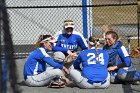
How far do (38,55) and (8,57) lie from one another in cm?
496

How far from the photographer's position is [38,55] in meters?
7.12

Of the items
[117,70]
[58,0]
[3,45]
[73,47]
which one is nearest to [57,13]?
[58,0]

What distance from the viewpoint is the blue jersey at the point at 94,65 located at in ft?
22.6

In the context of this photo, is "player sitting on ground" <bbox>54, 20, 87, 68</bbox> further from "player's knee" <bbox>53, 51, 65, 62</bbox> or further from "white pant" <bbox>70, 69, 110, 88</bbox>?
"white pant" <bbox>70, 69, 110, 88</bbox>

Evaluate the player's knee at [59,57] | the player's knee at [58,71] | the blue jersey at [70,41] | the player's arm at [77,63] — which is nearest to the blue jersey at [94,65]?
the player's arm at [77,63]

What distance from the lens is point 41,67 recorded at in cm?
725

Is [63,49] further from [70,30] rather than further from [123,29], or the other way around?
[123,29]

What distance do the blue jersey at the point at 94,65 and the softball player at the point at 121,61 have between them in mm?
417

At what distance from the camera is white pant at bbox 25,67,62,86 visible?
23.2ft

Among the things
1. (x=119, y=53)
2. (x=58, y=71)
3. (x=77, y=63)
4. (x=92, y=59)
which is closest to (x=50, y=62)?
(x=58, y=71)

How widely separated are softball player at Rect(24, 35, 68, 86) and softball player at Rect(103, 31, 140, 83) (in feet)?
2.90

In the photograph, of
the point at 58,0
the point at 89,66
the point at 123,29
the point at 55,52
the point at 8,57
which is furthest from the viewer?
the point at 123,29

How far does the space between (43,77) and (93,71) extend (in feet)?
2.67

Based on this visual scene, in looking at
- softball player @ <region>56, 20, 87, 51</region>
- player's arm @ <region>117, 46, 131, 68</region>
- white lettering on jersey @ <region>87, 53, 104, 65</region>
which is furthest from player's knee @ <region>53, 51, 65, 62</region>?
player's arm @ <region>117, 46, 131, 68</region>
